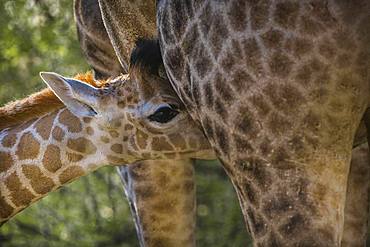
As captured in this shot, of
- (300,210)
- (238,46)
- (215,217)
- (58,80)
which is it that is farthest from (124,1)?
(215,217)

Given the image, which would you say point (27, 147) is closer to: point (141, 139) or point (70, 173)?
point (70, 173)

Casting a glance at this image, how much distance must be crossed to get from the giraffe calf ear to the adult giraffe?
70.0 inches

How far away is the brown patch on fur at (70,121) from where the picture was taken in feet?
20.8

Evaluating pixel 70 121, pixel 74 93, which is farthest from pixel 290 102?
pixel 70 121

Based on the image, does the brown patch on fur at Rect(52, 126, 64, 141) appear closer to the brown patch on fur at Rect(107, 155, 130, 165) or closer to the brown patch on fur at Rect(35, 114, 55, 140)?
the brown patch on fur at Rect(35, 114, 55, 140)

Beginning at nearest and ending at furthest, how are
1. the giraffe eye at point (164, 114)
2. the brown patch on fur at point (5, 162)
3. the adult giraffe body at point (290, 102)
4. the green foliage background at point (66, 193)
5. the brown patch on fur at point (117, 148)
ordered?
the adult giraffe body at point (290, 102), the giraffe eye at point (164, 114), the brown patch on fur at point (117, 148), the brown patch on fur at point (5, 162), the green foliage background at point (66, 193)

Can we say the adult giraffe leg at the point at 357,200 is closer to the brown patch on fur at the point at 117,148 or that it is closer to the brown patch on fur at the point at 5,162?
the brown patch on fur at the point at 117,148

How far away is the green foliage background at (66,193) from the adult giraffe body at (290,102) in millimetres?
5539

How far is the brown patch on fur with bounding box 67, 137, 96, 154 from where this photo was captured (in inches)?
247

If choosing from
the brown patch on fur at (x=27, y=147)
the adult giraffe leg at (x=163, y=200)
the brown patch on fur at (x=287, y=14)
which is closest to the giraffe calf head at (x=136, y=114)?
the brown patch on fur at (x=27, y=147)

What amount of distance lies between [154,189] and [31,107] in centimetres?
93

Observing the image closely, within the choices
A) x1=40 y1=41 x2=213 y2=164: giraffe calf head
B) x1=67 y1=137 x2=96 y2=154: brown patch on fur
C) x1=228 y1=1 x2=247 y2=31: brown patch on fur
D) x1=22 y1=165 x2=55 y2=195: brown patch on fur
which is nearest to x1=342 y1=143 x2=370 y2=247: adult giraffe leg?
x1=40 y1=41 x2=213 y2=164: giraffe calf head

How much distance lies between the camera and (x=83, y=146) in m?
6.29

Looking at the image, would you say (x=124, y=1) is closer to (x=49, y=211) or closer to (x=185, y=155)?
(x=185, y=155)
